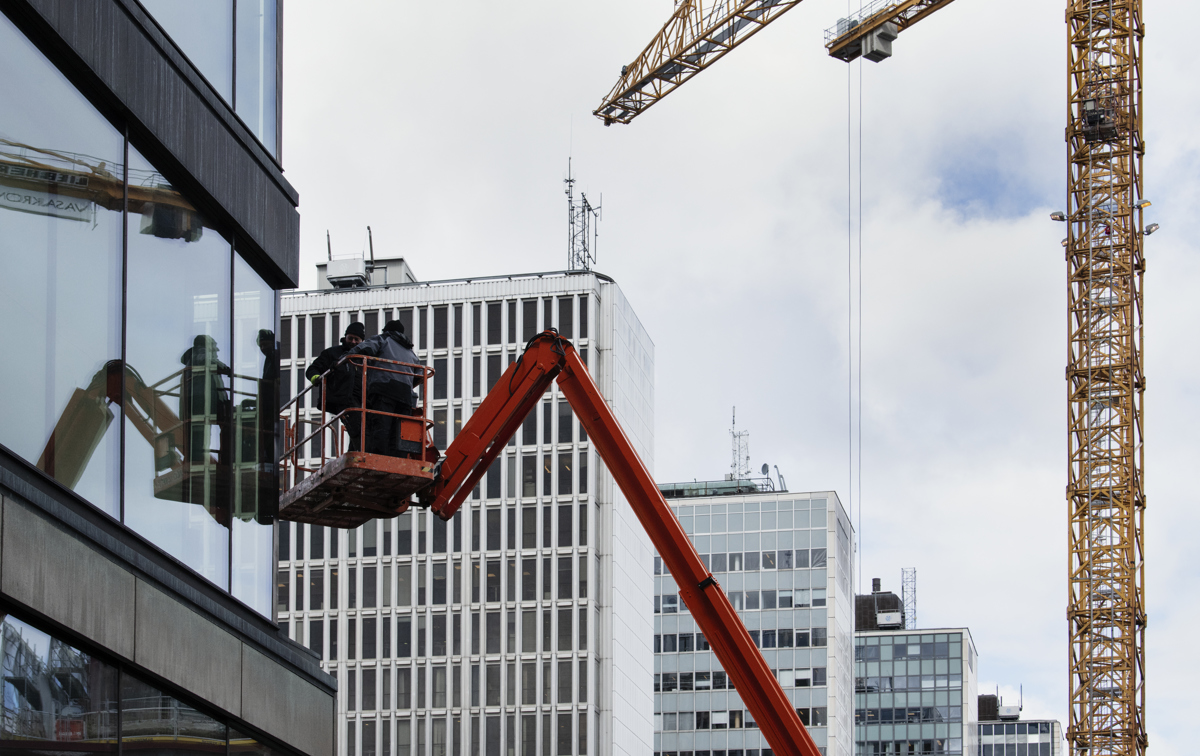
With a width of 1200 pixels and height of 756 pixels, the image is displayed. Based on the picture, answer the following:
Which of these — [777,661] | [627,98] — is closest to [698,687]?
[777,661]

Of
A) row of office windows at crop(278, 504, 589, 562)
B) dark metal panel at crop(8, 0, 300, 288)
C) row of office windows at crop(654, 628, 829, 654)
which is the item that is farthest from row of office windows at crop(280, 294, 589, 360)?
dark metal panel at crop(8, 0, 300, 288)

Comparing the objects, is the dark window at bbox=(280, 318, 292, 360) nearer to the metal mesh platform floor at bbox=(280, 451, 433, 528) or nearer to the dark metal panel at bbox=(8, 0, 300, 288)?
the metal mesh platform floor at bbox=(280, 451, 433, 528)

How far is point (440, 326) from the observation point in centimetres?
8244

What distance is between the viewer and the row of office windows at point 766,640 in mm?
128125

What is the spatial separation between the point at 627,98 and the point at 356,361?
62634mm

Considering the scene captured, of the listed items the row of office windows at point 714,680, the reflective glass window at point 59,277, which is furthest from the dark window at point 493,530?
the reflective glass window at point 59,277

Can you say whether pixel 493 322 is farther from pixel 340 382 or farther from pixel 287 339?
pixel 340 382

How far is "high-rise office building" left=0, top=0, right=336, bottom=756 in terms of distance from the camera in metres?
14.0

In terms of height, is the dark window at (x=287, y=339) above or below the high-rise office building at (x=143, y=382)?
above

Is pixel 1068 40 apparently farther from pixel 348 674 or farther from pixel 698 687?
pixel 698 687

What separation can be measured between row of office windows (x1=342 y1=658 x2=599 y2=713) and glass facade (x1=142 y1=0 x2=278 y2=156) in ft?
192

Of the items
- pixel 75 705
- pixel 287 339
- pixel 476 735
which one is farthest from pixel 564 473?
pixel 75 705

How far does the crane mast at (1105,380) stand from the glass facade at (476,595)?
73.7 feet

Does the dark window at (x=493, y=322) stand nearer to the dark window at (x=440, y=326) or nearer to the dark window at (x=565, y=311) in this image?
the dark window at (x=440, y=326)
